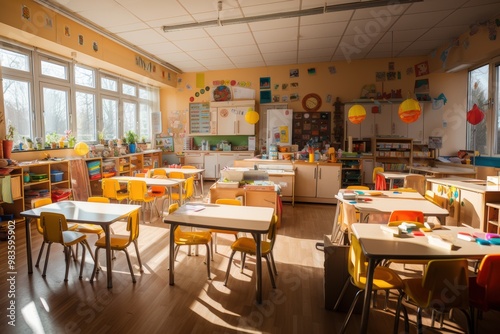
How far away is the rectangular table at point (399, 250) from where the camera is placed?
2.00m

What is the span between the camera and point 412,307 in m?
2.70

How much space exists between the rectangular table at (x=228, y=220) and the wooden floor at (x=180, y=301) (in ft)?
0.86

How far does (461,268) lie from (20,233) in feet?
18.7

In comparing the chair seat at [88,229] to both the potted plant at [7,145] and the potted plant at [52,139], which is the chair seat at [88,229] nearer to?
the potted plant at [7,145]

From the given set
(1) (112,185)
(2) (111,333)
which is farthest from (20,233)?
(2) (111,333)

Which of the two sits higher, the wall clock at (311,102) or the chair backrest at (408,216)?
the wall clock at (311,102)

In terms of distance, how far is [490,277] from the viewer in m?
1.92

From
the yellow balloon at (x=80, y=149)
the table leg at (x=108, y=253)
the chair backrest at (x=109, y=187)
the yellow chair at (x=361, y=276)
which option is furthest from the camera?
the yellow balloon at (x=80, y=149)

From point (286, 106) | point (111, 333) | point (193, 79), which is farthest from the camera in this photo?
point (193, 79)

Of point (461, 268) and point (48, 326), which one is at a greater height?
point (461, 268)

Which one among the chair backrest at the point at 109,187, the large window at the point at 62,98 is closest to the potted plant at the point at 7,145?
the large window at the point at 62,98

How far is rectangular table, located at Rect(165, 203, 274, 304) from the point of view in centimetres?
265

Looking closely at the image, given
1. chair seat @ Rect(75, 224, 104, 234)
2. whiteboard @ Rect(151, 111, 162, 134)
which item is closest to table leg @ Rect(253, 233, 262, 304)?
chair seat @ Rect(75, 224, 104, 234)

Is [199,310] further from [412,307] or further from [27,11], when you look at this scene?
[27,11]
